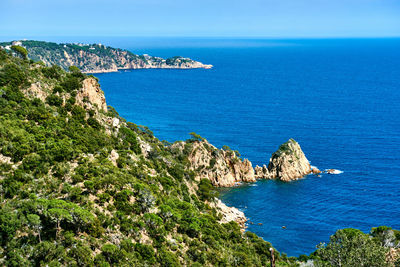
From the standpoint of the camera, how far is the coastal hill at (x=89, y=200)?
30.9 m

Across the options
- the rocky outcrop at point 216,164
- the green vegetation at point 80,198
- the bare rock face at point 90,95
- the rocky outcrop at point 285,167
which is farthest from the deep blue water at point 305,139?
the bare rock face at point 90,95

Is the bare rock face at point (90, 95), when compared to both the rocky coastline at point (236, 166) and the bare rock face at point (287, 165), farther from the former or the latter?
the bare rock face at point (287, 165)

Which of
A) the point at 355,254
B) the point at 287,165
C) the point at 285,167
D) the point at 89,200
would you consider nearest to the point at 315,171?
the point at 287,165

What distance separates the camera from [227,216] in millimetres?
68312

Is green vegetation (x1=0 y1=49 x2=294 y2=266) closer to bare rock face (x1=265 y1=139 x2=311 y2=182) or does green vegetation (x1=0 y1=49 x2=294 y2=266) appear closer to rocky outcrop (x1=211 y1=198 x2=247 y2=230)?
rocky outcrop (x1=211 y1=198 x2=247 y2=230)

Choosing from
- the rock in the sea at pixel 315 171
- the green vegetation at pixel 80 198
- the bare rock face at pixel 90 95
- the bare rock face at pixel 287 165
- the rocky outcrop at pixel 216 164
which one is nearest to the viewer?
the green vegetation at pixel 80 198

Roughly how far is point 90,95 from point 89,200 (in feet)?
96.9

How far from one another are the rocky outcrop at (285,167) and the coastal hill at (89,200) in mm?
31750

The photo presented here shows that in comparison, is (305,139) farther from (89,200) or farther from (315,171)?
(89,200)

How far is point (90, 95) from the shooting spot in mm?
61719

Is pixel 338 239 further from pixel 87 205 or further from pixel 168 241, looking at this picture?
pixel 87 205

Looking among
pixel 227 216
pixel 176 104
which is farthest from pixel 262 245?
pixel 176 104

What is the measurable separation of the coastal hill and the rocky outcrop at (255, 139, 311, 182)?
3175 cm

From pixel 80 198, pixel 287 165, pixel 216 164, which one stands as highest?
pixel 80 198
